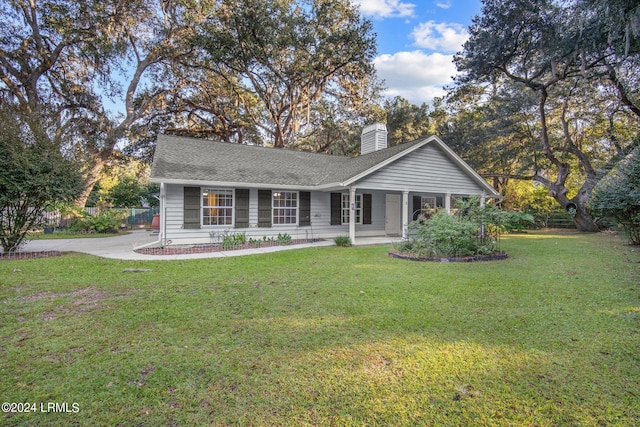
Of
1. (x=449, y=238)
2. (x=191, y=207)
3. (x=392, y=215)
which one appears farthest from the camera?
(x=392, y=215)

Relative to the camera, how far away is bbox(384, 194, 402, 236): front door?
15071mm

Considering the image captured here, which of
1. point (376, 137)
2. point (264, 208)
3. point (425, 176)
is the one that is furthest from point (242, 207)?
point (376, 137)

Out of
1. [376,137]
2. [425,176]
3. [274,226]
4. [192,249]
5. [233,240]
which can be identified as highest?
[376,137]

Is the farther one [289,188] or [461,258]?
[289,188]

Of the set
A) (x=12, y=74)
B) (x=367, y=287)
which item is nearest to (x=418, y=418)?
(x=367, y=287)

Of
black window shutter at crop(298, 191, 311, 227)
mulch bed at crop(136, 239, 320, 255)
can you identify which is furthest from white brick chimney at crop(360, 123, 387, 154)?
mulch bed at crop(136, 239, 320, 255)

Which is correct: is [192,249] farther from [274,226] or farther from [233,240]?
[274,226]

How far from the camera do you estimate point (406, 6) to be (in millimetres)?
13609

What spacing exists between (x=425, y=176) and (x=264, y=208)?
6989 mm

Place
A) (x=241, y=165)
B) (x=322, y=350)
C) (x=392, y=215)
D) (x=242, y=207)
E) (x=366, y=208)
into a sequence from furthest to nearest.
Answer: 1. (x=392, y=215)
2. (x=366, y=208)
3. (x=241, y=165)
4. (x=242, y=207)
5. (x=322, y=350)

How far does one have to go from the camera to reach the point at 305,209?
12867 mm

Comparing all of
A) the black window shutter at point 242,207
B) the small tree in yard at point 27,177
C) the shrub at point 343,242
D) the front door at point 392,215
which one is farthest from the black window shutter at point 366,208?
the small tree in yard at point 27,177

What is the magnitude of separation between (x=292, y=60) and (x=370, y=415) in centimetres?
2164

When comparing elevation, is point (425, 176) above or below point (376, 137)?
below
